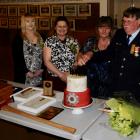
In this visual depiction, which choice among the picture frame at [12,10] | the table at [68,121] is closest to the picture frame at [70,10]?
the picture frame at [12,10]

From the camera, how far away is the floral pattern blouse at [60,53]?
2.86 meters

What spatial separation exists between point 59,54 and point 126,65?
832 millimetres

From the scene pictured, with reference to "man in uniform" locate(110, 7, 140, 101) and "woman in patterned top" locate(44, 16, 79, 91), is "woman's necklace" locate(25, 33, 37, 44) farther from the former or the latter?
"man in uniform" locate(110, 7, 140, 101)

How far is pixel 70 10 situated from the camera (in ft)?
14.5

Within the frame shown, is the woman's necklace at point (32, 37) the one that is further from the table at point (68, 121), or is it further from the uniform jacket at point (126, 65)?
the table at point (68, 121)

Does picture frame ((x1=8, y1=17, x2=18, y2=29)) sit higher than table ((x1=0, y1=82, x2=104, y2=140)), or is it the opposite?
picture frame ((x1=8, y1=17, x2=18, y2=29))

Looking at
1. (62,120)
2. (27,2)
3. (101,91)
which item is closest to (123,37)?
(101,91)

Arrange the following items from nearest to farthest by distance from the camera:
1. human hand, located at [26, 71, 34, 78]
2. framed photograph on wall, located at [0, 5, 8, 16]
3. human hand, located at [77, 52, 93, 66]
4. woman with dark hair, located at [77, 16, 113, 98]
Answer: human hand, located at [77, 52, 93, 66] → woman with dark hair, located at [77, 16, 113, 98] → human hand, located at [26, 71, 34, 78] → framed photograph on wall, located at [0, 5, 8, 16]

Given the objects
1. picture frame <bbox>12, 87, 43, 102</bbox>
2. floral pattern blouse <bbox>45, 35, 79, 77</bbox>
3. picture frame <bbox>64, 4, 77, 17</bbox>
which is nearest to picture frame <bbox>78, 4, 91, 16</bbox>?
picture frame <bbox>64, 4, 77, 17</bbox>

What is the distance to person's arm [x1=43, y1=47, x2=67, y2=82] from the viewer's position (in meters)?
2.82

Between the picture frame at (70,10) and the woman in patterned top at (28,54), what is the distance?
1552 mm

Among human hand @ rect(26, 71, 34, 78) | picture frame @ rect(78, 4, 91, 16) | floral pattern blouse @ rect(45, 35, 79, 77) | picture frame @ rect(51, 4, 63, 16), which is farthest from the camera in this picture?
picture frame @ rect(51, 4, 63, 16)

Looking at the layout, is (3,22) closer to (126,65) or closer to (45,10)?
(45,10)

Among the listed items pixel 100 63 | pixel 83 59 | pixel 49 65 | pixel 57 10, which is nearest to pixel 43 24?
pixel 57 10
